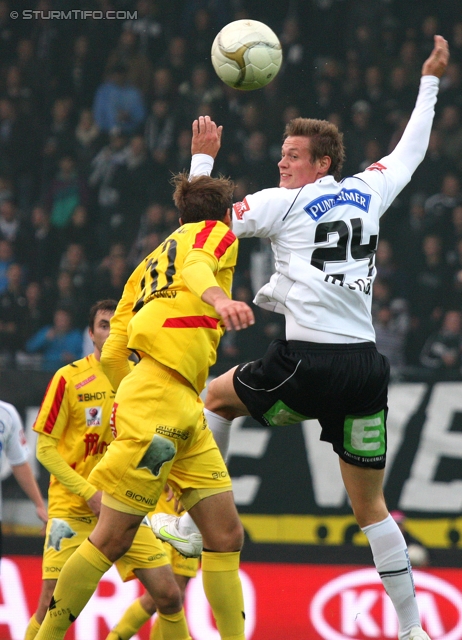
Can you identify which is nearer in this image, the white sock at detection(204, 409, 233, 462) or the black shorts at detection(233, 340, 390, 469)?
the black shorts at detection(233, 340, 390, 469)

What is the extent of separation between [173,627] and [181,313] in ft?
6.28

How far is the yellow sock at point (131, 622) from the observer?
6.70 m

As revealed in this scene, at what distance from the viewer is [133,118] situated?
11812 millimetres

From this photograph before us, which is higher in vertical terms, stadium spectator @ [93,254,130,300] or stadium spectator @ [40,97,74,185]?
stadium spectator @ [40,97,74,185]

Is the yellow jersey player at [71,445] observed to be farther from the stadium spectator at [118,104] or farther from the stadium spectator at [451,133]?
the stadium spectator at [451,133]

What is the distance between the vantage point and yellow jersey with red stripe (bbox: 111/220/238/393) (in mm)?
4711

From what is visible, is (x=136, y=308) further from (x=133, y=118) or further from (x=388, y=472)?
(x=133, y=118)

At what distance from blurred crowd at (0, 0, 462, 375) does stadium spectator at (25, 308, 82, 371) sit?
0.6 inches

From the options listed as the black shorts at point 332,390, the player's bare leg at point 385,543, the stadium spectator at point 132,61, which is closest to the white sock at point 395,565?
the player's bare leg at point 385,543

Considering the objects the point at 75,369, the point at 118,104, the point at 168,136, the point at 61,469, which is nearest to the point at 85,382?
the point at 75,369

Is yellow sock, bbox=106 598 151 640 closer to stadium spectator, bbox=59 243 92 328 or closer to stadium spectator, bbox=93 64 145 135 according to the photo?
stadium spectator, bbox=59 243 92 328

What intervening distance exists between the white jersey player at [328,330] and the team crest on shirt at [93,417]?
5.99 feet

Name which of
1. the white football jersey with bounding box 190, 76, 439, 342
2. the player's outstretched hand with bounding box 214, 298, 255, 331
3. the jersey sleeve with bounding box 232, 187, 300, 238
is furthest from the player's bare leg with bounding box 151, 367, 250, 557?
the player's outstretched hand with bounding box 214, 298, 255, 331

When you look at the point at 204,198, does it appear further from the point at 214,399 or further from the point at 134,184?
the point at 134,184
